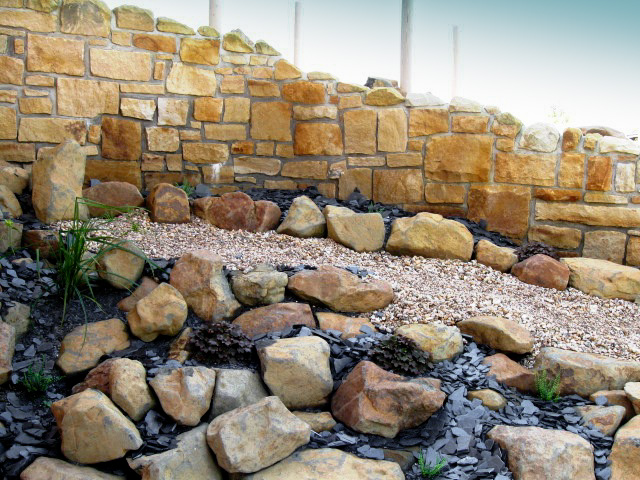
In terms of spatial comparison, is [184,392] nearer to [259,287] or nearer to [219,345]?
[219,345]

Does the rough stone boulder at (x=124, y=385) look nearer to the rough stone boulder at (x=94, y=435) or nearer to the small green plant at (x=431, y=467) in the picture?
the rough stone boulder at (x=94, y=435)

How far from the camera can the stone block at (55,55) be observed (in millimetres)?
6047

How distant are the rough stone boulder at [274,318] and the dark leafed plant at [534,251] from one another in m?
2.40

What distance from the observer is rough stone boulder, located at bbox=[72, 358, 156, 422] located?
10.8 feet

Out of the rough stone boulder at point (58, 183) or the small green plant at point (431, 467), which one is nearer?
the small green plant at point (431, 467)

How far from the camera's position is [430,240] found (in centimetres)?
549

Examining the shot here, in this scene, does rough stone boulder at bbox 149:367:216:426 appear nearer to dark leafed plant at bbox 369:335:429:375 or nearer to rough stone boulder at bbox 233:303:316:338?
rough stone boulder at bbox 233:303:316:338

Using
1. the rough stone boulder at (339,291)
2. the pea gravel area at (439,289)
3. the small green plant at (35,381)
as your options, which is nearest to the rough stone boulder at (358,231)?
the pea gravel area at (439,289)

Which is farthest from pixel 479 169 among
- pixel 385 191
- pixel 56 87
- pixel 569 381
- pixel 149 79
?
pixel 56 87

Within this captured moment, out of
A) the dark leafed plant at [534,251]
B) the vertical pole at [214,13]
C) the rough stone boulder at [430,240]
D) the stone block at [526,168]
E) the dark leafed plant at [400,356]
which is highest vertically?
the vertical pole at [214,13]

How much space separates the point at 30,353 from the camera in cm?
368

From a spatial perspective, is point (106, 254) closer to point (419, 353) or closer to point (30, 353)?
point (30, 353)

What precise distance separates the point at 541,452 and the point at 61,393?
260 centimetres

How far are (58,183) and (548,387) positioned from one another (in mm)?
3951
